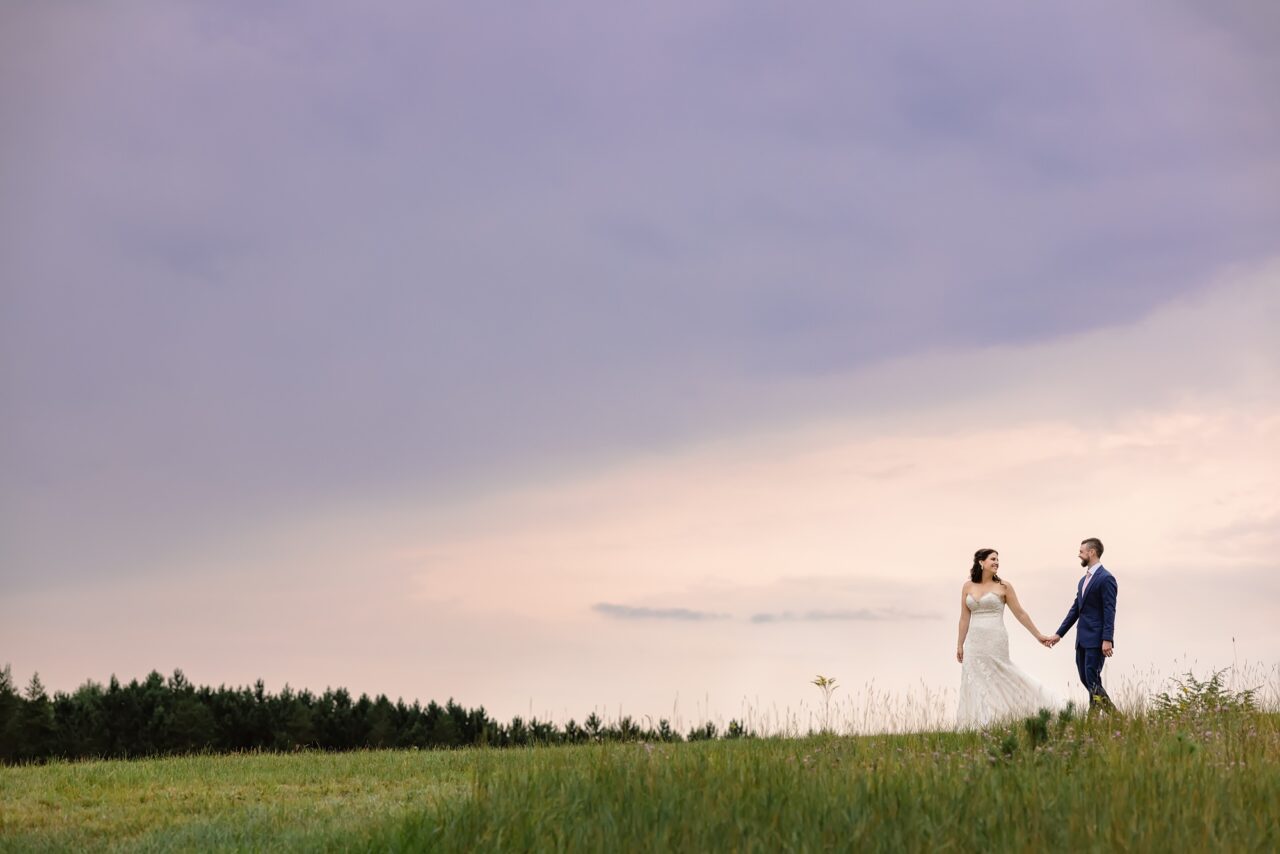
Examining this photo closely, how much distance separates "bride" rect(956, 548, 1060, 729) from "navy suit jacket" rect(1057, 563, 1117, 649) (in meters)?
0.74

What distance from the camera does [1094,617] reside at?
15.1 m

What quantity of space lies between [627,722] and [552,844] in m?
4.41

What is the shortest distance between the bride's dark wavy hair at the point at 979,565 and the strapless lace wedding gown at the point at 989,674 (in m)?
0.26

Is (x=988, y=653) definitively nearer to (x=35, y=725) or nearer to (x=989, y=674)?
(x=989, y=674)

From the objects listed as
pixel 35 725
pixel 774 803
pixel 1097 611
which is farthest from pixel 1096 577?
pixel 35 725

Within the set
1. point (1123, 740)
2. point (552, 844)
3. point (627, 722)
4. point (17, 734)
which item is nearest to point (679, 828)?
point (552, 844)

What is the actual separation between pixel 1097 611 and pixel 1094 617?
93mm

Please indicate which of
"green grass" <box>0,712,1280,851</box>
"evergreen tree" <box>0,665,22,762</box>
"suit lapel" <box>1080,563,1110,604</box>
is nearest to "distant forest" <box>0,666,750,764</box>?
"evergreen tree" <box>0,665,22,762</box>

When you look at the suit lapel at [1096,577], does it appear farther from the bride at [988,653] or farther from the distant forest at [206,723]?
the distant forest at [206,723]

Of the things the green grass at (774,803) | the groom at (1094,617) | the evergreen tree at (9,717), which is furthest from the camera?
the evergreen tree at (9,717)

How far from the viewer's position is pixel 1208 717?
44.2 feet

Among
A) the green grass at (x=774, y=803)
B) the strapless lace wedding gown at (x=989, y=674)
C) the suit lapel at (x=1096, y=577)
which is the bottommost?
the green grass at (x=774, y=803)

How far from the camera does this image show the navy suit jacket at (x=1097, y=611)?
1496 cm

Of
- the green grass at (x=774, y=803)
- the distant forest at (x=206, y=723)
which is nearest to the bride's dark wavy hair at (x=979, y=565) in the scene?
the green grass at (x=774, y=803)
